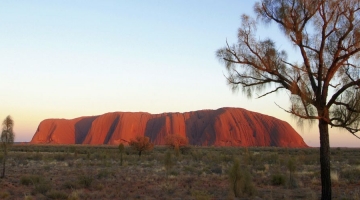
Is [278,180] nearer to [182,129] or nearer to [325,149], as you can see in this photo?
[325,149]

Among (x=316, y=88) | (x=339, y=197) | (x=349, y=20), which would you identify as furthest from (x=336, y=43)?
(x=339, y=197)

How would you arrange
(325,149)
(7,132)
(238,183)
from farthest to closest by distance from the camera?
(7,132)
(238,183)
(325,149)

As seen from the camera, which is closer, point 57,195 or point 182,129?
point 57,195

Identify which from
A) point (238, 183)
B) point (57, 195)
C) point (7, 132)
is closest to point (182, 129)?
point (7, 132)

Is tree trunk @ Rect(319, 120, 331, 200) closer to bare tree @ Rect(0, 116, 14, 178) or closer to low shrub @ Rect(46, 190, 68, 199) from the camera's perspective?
low shrub @ Rect(46, 190, 68, 199)

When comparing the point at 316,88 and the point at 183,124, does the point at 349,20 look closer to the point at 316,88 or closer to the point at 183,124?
the point at 316,88

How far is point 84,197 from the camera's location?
1412 cm

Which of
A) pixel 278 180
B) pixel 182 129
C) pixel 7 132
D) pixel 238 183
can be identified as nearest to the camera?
pixel 238 183

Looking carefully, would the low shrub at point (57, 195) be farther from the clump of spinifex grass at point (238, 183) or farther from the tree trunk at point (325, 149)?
the tree trunk at point (325, 149)

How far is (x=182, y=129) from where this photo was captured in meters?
118

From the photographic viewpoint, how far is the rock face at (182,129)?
111188mm

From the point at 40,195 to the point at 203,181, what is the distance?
7.65 m

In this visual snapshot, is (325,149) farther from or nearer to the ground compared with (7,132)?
nearer to the ground

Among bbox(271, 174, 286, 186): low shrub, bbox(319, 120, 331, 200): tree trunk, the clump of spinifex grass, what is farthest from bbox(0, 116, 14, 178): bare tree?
bbox(319, 120, 331, 200): tree trunk
